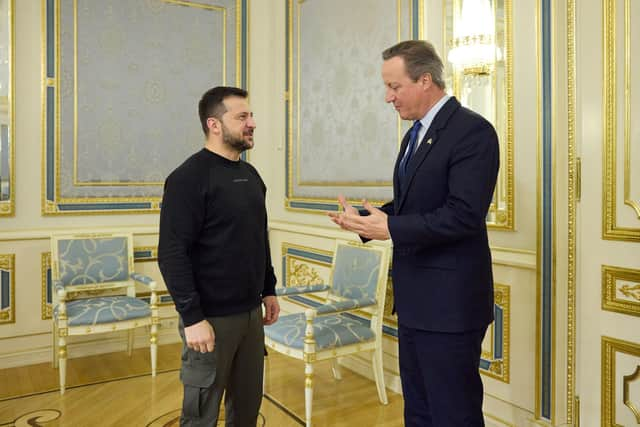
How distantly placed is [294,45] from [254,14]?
584 mm

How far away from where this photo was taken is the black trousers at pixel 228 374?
6.35 ft

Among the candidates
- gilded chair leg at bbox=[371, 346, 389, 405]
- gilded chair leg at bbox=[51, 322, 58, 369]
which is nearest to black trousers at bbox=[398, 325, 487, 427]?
gilded chair leg at bbox=[371, 346, 389, 405]

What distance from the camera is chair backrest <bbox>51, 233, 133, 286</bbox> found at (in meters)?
3.89

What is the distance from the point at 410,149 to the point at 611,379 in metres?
1.18

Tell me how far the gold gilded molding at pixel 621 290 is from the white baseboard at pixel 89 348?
10.5 ft

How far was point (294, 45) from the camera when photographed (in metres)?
4.43

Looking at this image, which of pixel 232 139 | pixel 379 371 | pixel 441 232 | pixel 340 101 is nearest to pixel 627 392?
pixel 441 232

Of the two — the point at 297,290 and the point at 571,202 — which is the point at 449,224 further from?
the point at 297,290

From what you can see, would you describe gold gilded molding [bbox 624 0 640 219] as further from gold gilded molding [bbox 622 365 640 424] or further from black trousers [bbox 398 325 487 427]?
black trousers [bbox 398 325 487 427]

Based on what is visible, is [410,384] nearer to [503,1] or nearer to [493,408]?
[493,408]

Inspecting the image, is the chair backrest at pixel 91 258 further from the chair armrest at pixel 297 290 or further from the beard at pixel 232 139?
the beard at pixel 232 139

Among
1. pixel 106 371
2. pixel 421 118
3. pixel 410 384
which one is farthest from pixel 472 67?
pixel 106 371

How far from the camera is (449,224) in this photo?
170cm

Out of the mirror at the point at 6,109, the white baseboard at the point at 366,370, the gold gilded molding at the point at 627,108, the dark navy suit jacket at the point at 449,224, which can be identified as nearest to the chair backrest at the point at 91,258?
the mirror at the point at 6,109
